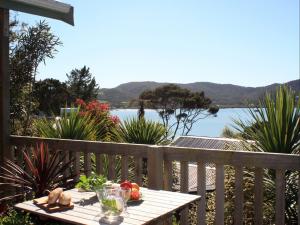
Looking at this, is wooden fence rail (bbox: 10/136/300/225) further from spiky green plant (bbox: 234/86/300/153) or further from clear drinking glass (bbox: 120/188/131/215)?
clear drinking glass (bbox: 120/188/131/215)

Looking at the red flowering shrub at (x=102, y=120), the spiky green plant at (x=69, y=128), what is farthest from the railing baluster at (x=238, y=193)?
the red flowering shrub at (x=102, y=120)

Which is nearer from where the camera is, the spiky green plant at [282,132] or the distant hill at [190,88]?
the spiky green plant at [282,132]

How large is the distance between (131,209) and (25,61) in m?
4.73

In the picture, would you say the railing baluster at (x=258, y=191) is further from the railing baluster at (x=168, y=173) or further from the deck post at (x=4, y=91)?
the deck post at (x=4, y=91)

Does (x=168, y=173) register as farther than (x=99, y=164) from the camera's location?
No

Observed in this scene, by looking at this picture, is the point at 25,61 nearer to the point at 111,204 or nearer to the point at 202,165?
the point at 202,165

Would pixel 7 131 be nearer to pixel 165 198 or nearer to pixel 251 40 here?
pixel 165 198

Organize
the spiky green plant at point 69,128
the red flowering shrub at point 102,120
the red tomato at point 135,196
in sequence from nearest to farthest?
the red tomato at point 135,196 < the spiky green plant at point 69,128 < the red flowering shrub at point 102,120

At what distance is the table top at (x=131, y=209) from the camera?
2.22m

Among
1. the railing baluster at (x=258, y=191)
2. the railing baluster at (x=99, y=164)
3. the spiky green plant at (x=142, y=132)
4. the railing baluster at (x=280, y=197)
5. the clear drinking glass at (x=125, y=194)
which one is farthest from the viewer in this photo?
the spiky green plant at (x=142, y=132)

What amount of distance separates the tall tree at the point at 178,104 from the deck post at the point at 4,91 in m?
30.0

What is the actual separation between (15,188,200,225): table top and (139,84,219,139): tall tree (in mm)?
31466

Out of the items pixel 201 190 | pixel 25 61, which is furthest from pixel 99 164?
pixel 25 61

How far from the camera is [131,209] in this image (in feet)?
7.86
